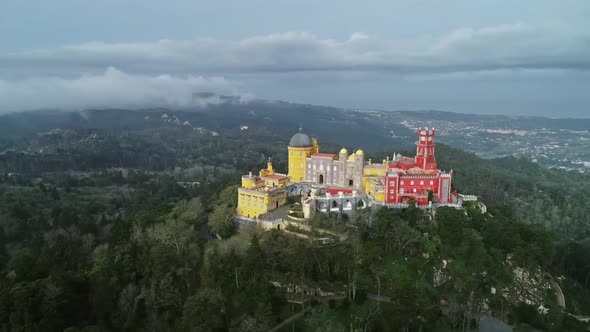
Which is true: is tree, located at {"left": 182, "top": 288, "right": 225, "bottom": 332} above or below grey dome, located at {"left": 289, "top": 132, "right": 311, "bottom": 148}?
below

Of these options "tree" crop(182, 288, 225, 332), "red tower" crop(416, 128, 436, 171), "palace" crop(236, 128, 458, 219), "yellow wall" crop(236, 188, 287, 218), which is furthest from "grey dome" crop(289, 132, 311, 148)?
"tree" crop(182, 288, 225, 332)

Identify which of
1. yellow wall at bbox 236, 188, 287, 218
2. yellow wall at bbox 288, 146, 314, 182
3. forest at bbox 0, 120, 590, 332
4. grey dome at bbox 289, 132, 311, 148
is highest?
grey dome at bbox 289, 132, 311, 148

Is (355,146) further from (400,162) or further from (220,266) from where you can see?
(220,266)

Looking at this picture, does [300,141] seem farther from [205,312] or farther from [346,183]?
[205,312]

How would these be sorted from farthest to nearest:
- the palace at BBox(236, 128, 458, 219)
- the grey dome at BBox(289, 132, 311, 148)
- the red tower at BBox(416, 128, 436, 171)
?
the grey dome at BBox(289, 132, 311, 148) → the red tower at BBox(416, 128, 436, 171) → the palace at BBox(236, 128, 458, 219)

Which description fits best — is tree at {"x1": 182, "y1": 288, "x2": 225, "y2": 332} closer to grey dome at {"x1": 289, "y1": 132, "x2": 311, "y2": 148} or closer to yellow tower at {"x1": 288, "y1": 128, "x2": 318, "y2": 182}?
yellow tower at {"x1": 288, "y1": 128, "x2": 318, "y2": 182}

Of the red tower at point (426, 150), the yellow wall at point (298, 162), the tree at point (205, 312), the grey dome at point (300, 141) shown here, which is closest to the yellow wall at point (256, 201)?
the yellow wall at point (298, 162)

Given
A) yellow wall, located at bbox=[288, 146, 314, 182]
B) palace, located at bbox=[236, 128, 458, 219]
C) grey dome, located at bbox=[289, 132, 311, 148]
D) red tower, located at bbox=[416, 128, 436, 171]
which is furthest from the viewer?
grey dome, located at bbox=[289, 132, 311, 148]

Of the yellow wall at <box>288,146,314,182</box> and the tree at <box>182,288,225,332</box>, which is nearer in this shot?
the tree at <box>182,288,225,332</box>
